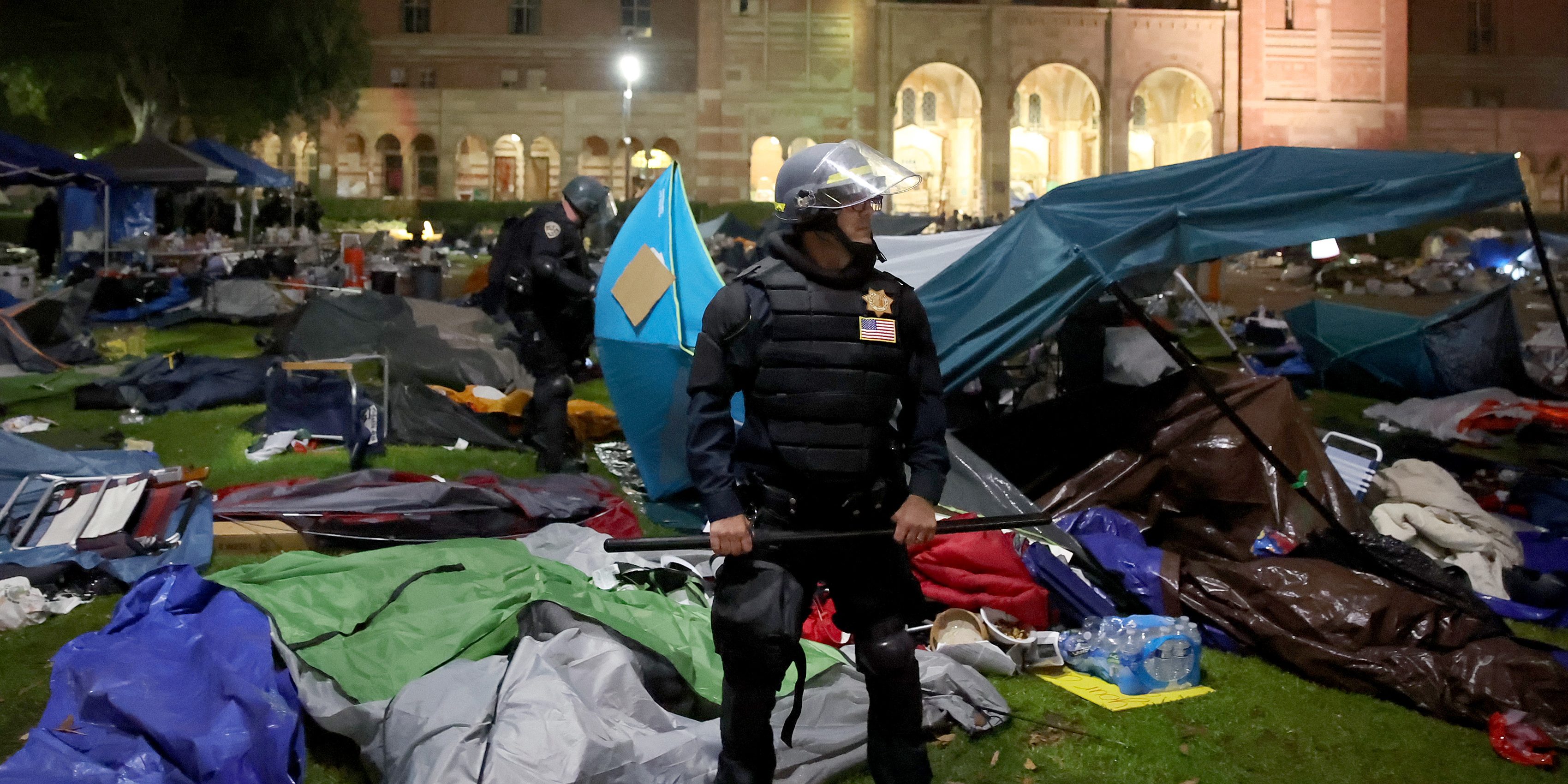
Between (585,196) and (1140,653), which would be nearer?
(1140,653)

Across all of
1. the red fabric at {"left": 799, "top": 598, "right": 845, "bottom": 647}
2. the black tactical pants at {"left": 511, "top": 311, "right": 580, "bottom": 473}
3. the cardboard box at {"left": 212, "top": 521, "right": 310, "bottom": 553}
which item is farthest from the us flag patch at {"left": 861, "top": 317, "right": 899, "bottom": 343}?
the black tactical pants at {"left": 511, "top": 311, "right": 580, "bottom": 473}

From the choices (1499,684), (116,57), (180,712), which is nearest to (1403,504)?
(1499,684)

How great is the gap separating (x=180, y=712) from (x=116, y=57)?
83.5ft

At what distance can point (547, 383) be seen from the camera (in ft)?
26.3

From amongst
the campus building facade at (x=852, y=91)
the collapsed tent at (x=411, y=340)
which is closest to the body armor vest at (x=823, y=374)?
the collapsed tent at (x=411, y=340)

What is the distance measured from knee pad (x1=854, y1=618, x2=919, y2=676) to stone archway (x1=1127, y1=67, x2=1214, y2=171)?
1563 inches

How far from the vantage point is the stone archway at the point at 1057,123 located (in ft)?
138

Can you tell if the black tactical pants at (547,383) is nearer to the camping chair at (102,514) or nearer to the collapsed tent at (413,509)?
the collapsed tent at (413,509)

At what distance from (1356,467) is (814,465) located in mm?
4693

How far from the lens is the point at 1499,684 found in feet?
14.8

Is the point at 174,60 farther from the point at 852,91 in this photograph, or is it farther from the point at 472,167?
the point at 852,91

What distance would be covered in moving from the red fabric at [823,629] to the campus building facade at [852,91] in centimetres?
3286

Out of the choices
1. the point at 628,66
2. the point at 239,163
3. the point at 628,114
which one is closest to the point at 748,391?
the point at 239,163

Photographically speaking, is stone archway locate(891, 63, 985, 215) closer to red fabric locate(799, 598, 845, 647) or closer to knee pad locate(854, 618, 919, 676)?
red fabric locate(799, 598, 845, 647)
